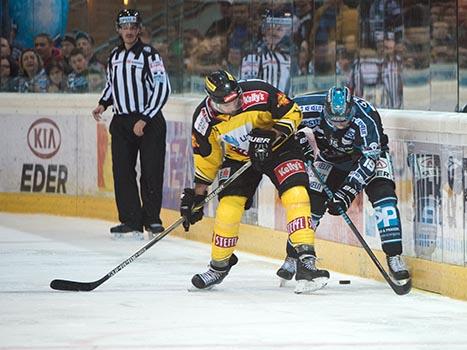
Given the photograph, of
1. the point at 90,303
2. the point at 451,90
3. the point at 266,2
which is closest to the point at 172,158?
the point at 266,2

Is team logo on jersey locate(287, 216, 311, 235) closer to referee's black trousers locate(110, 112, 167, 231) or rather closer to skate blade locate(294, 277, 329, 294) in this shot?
skate blade locate(294, 277, 329, 294)

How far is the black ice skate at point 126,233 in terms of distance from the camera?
12203mm

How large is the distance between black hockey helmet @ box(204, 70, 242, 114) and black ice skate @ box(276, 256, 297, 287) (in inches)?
41.6

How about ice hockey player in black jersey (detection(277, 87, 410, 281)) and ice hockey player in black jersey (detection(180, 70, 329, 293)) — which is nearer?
ice hockey player in black jersey (detection(180, 70, 329, 293))

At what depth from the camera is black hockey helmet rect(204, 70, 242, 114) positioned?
881 cm

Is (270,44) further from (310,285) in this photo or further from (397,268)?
(310,285)

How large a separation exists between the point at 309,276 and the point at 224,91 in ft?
3.53

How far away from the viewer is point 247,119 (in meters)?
9.07

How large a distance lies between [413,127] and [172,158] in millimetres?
3529

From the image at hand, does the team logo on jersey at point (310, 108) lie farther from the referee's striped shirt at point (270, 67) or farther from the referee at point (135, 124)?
the referee's striped shirt at point (270, 67)

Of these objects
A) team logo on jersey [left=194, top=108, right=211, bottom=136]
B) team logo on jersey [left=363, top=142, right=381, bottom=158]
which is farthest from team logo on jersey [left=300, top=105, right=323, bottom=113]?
team logo on jersey [left=194, top=108, right=211, bottom=136]

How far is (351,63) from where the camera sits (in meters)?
11.6

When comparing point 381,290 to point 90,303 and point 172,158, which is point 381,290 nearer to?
point 90,303

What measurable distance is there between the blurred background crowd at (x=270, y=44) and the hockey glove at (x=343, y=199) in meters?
1.11
